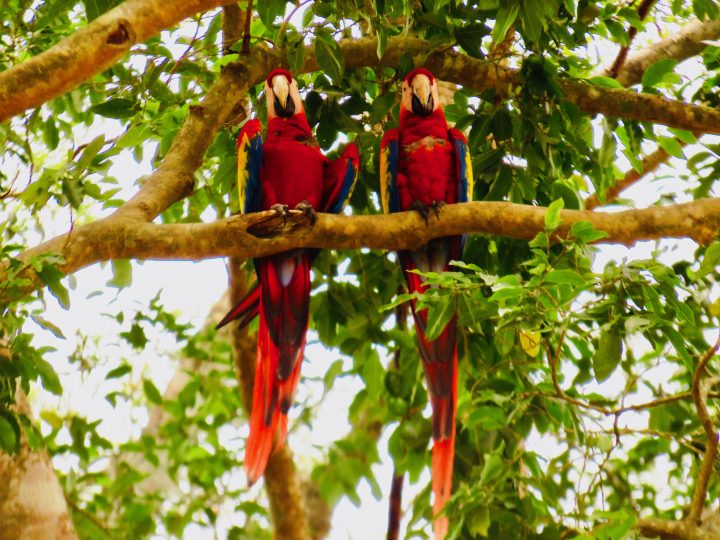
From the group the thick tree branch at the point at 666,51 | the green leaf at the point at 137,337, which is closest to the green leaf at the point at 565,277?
the thick tree branch at the point at 666,51

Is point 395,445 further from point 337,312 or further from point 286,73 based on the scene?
point 286,73

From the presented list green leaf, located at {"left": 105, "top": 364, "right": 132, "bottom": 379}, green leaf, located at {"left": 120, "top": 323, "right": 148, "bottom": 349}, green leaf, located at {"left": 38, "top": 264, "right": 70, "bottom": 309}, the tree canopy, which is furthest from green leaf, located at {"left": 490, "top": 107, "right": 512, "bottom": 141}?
green leaf, located at {"left": 105, "top": 364, "right": 132, "bottom": 379}

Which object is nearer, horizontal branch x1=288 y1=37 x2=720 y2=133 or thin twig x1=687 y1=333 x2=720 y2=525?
thin twig x1=687 y1=333 x2=720 y2=525

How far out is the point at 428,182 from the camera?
2.46 metres

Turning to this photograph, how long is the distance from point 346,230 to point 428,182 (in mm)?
625

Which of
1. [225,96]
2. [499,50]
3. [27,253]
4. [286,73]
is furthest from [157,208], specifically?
[499,50]

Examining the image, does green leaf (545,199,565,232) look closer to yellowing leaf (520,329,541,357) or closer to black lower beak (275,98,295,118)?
yellowing leaf (520,329,541,357)

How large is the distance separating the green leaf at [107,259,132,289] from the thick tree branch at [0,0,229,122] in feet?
2.08

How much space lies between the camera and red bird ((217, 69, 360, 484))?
2.10 meters

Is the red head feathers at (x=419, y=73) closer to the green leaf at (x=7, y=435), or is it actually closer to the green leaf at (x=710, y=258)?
the green leaf at (x=710, y=258)

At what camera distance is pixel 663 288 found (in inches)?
65.6

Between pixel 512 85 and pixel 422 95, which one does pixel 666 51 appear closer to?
pixel 512 85

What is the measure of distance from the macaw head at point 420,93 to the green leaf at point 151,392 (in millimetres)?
1522

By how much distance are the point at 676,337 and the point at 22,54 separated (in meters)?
2.10
